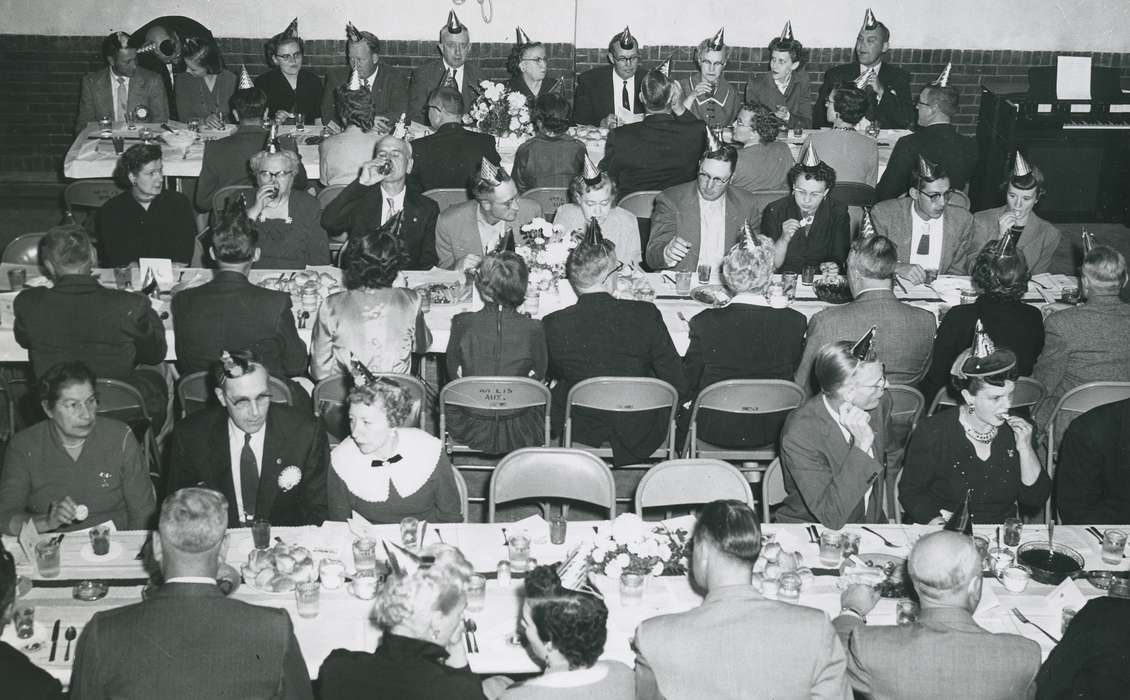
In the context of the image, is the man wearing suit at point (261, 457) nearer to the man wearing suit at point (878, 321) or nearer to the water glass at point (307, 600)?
the water glass at point (307, 600)

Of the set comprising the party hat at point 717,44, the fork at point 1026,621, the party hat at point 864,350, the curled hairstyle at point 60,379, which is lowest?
the fork at point 1026,621

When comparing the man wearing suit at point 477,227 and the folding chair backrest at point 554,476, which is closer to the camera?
the folding chair backrest at point 554,476

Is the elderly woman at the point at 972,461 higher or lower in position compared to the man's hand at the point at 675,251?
lower

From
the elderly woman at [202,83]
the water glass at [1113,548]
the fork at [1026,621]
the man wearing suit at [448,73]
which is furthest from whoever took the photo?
Result: the man wearing suit at [448,73]

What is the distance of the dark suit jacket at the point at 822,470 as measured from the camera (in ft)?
17.1

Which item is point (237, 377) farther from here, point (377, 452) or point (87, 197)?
point (87, 197)

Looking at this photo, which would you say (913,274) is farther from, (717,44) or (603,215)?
(717,44)

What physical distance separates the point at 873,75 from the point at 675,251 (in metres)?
5.43

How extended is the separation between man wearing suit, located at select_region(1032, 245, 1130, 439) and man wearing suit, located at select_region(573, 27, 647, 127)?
5580 mm

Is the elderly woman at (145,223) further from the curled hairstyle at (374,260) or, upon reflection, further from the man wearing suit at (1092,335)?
the man wearing suit at (1092,335)

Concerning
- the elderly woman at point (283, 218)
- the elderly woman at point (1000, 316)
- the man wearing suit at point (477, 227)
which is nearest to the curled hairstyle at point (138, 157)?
the elderly woman at point (283, 218)

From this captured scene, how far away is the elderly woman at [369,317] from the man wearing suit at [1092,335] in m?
3.61

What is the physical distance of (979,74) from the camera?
12992 mm

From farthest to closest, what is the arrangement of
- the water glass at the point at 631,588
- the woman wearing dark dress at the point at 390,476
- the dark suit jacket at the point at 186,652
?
1. the woman wearing dark dress at the point at 390,476
2. the water glass at the point at 631,588
3. the dark suit jacket at the point at 186,652
